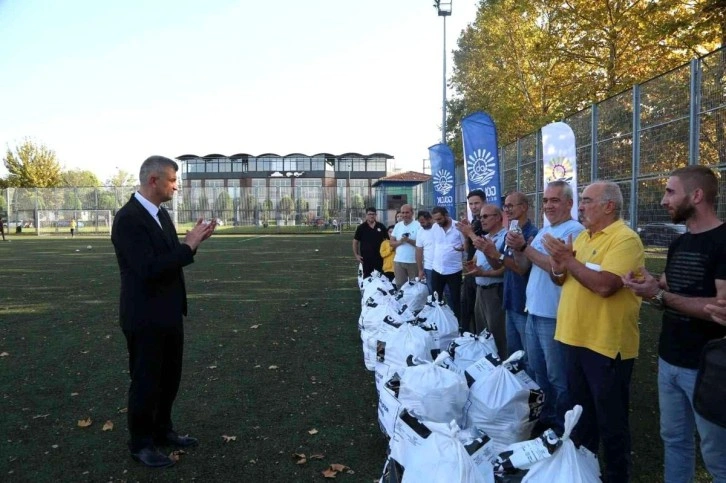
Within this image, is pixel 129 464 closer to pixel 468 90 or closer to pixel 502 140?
pixel 502 140

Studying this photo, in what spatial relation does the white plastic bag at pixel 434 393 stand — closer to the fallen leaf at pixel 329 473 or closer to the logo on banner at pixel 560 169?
the fallen leaf at pixel 329 473

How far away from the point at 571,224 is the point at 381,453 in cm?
216

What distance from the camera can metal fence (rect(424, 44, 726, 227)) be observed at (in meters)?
6.97

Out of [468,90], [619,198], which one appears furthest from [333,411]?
[468,90]

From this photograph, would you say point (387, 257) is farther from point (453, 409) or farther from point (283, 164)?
point (283, 164)

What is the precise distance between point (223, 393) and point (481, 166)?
5.75m

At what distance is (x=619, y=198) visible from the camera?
3074mm

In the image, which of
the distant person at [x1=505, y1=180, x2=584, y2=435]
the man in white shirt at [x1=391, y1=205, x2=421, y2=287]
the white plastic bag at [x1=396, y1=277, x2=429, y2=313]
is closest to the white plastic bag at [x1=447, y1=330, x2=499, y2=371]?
the distant person at [x1=505, y1=180, x2=584, y2=435]

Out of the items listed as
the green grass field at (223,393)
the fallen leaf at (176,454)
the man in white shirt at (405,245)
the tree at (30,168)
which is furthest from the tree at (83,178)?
the fallen leaf at (176,454)

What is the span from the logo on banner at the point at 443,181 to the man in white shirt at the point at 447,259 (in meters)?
6.00

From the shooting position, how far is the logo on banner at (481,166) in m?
8.75

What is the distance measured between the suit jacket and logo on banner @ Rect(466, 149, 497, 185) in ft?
20.2

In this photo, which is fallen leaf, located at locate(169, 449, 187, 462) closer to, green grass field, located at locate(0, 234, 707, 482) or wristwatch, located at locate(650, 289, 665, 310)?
green grass field, located at locate(0, 234, 707, 482)

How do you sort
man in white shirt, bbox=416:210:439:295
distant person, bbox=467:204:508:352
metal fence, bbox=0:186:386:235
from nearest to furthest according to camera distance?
distant person, bbox=467:204:508:352 < man in white shirt, bbox=416:210:439:295 < metal fence, bbox=0:186:386:235
